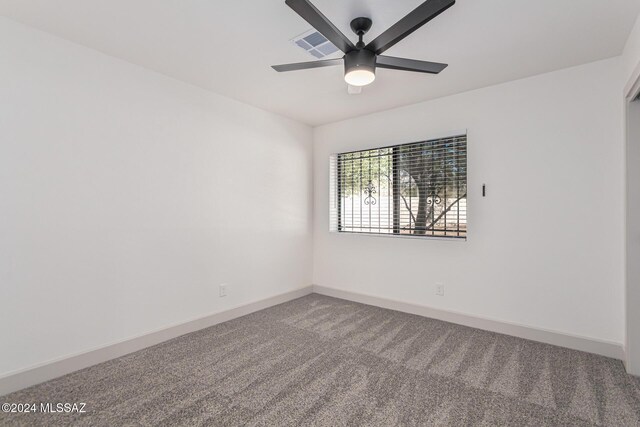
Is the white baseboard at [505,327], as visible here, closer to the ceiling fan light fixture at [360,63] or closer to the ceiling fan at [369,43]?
the ceiling fan at [369,43]

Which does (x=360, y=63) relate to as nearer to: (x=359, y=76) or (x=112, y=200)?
(x=359, y=76)

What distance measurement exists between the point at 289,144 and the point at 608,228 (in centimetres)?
348

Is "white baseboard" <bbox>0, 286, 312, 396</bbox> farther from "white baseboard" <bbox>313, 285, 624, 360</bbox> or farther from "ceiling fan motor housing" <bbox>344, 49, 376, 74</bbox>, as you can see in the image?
"ceiling fan motor housing" <bbox>344, 49, 376, 74</bbox>

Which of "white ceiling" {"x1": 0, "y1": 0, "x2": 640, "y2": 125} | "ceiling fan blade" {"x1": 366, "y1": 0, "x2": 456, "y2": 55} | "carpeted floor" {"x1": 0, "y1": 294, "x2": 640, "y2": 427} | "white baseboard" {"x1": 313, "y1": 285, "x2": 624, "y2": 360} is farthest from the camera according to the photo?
"white baseboard" {"x1": 313, "y1": 285, "x2": 624, "y2": 360}

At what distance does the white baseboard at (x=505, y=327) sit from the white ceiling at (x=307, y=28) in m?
2.39

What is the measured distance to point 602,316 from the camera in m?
2.62

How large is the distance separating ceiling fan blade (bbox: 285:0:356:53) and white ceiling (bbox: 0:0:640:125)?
242 millimetres

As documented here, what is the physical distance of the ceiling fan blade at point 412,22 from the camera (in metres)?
1.51

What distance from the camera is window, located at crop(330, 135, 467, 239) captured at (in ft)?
11.1

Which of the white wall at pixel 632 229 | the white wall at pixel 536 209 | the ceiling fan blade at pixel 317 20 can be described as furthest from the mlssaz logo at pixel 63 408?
the white wall at pixel 632 229

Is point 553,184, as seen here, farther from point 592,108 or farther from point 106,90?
point 106,90

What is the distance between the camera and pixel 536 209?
2889 millimetres

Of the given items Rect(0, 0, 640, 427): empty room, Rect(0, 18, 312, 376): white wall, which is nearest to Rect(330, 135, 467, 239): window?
Rect(0, 0, 640, 427): empty room

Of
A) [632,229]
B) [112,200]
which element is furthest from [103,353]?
[632,229]
